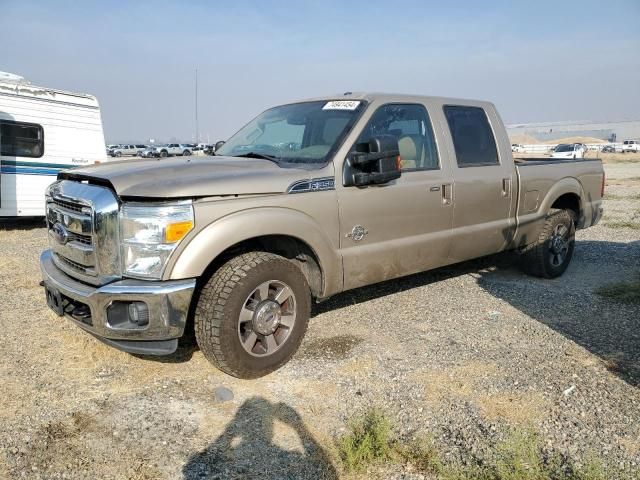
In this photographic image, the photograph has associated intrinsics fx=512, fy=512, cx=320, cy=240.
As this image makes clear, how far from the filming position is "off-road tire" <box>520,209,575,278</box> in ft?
18.8

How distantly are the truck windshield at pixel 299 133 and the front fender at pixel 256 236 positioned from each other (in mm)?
598

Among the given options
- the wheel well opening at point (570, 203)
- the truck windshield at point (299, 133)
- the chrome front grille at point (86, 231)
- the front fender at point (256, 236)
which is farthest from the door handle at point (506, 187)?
the chrome front grille at point (86, 231)

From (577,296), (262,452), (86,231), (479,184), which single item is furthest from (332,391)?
(577,296)

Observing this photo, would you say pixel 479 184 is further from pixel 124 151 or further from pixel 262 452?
pixel 124 151

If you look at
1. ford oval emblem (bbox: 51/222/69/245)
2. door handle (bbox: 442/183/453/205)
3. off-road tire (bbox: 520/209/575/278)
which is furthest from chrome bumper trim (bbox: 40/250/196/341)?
off-road tire (bbox: 520/209/575/278)

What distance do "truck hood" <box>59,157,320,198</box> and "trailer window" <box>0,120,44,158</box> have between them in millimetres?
6967

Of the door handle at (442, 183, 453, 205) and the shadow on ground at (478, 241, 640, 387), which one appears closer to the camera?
the shadow on ground at (478, 241, 640, 387)

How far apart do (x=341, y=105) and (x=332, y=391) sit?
7.72 ft

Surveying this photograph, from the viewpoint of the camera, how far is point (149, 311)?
9.87 ft

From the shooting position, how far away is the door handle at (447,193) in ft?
14.9

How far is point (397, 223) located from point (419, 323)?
975 millimetres

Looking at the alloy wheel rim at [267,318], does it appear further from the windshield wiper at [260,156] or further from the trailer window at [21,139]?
the trailer window at [21,139]

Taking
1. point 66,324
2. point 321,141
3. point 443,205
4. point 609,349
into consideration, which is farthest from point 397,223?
point 66,324

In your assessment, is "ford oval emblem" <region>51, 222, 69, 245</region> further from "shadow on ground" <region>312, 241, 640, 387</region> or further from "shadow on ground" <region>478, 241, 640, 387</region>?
"shadow on ground" <region>478, 241, 640, 387</region>
